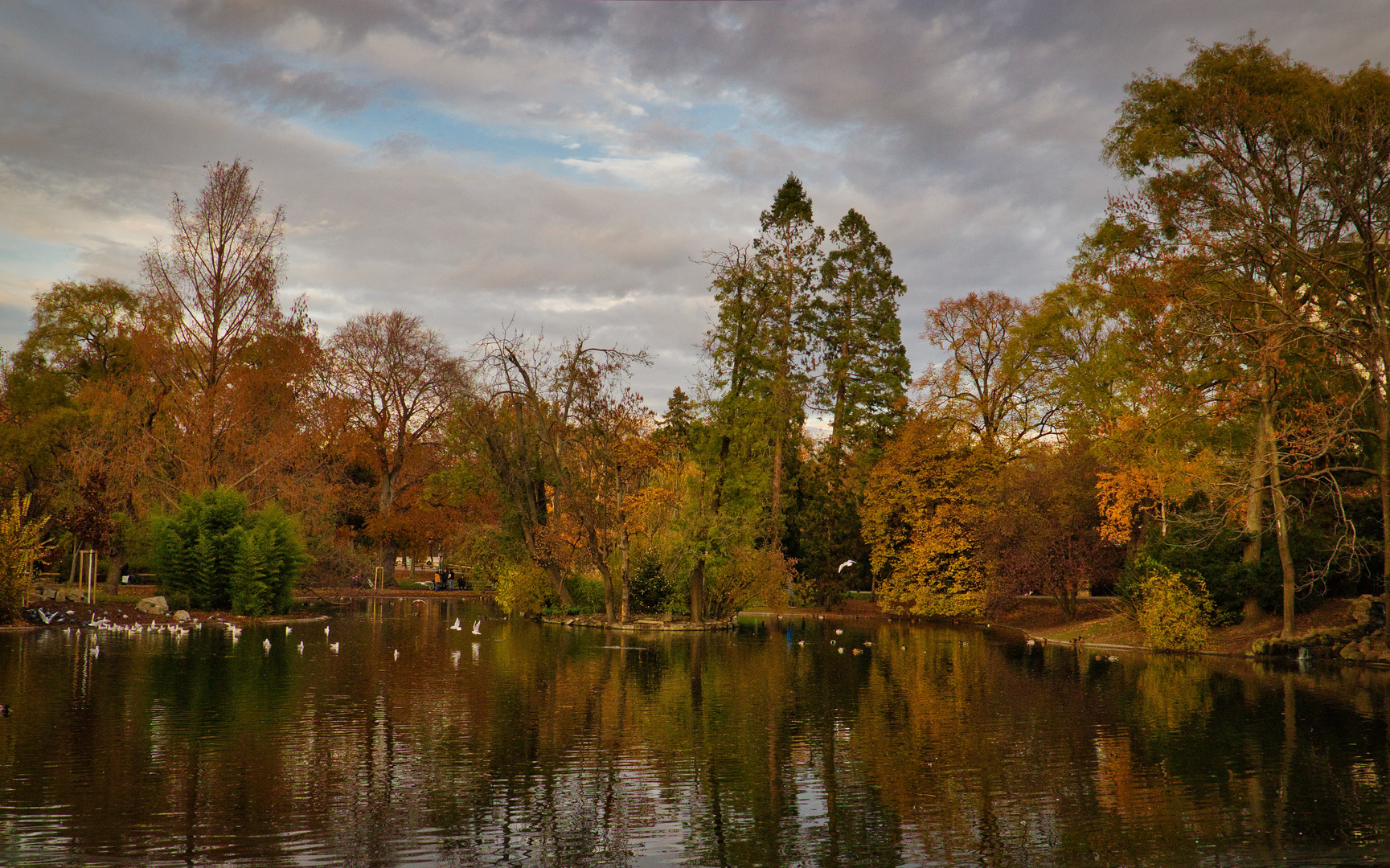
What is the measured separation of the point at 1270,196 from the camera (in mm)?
23141

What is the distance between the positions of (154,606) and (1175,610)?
28277 mm

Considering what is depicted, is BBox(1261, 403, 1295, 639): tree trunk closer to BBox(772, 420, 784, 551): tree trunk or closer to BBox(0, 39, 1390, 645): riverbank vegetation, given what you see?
BBox(0, 39, 1390, 645): riverbank vegetation

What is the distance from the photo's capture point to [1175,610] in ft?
80.9

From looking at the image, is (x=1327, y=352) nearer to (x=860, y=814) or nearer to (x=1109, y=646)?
(x=1109, y=646)

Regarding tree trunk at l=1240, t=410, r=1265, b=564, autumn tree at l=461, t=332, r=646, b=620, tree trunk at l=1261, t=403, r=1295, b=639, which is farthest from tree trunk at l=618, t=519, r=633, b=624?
→ tree trunk at l=1261, t=403, r=1295, b=639

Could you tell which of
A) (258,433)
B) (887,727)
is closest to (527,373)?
(258,433)

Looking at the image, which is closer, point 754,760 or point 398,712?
point 754,760

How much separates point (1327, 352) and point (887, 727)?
16.6 m

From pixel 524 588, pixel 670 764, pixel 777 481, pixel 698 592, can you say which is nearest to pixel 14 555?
pixel 524 588

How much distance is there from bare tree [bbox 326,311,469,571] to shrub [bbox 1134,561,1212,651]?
Result: 117 feet

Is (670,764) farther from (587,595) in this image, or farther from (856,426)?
(856,426)

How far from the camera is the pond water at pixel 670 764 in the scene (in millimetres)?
7465

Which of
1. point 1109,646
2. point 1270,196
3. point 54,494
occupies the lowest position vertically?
point 1109,646

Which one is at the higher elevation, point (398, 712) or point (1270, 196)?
point (1270, 196)
